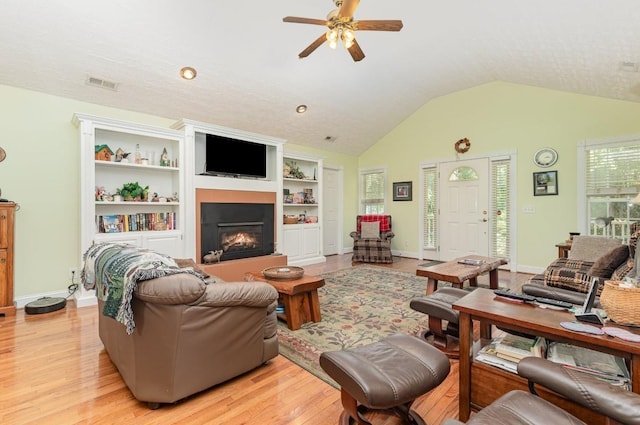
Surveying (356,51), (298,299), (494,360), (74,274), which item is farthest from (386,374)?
(74,274)

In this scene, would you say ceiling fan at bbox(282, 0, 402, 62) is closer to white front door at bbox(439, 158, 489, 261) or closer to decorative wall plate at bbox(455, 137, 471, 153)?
decorative wall plate at bbox(455, 137, 471, 153)

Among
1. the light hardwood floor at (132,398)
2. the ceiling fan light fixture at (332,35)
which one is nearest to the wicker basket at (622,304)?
the light hardwood floor at (132,398)

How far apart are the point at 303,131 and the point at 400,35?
2.62 m

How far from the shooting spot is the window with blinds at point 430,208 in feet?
21.6

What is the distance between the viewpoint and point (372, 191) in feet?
25.3

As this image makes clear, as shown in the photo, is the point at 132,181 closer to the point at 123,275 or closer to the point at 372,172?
the point at 123,275

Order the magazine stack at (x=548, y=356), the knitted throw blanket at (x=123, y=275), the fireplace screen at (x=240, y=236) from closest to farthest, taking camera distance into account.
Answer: the magazine stack at (x=548, y=356) < the knitted throw blanket at (x=123, y=275) < the fireplace screen at (x=240, y=236)

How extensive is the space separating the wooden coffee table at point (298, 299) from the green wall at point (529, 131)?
4.32 m

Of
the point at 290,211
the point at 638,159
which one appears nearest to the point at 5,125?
the point at 290,211

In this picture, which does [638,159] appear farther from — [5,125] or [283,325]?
[5,125]

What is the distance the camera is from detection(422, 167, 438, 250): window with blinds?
21.6 feet

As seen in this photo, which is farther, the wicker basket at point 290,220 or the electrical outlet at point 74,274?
the wicker basket at point 290,220

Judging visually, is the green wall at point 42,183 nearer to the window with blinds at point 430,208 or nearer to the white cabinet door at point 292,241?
the white cabinet door at point 292,241

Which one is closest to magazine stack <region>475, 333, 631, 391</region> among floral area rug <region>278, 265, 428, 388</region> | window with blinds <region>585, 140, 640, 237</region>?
floral area rug <region>278, 265, 428, 388</region>
